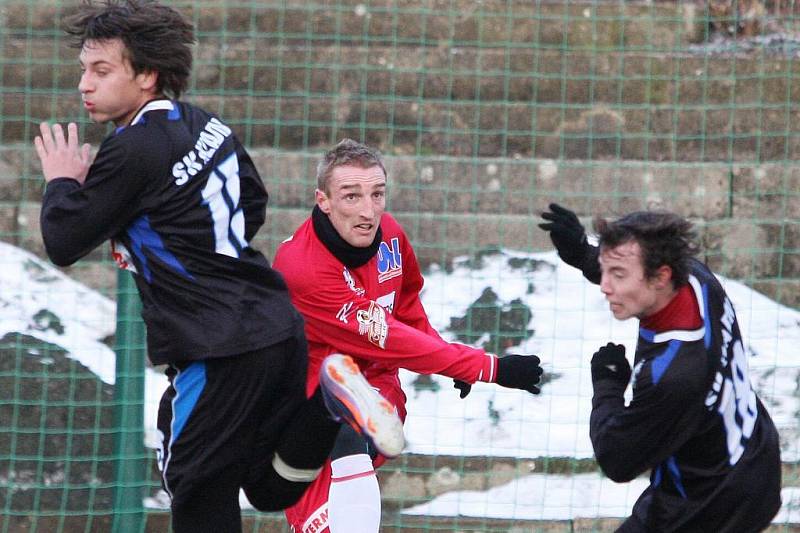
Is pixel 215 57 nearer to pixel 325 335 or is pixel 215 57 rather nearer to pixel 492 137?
pixel 492 137

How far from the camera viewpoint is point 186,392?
11.7 ft

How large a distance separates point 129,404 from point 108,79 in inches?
91.3

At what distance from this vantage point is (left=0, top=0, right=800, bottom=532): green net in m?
5.62

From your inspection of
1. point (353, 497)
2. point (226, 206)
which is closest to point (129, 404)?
point (353, 497)

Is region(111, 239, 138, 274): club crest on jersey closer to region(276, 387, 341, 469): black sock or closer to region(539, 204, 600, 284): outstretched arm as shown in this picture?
region(276, 387, 341, 469): black sock

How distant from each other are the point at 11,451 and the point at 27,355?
43 centimetres

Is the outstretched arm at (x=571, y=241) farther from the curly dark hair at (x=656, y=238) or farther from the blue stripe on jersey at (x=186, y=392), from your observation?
the blue stripe on jersey at (x=186, y=392)

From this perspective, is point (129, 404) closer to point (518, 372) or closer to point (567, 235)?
point (518, 372)

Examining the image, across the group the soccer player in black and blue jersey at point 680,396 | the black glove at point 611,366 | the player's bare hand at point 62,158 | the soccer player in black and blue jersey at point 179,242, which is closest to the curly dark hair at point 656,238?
the soccer player in black and blue jersey at point 680,396

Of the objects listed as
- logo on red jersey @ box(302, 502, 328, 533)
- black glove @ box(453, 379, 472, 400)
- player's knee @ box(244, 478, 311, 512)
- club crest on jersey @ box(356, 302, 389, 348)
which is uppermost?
club crest on jersey @ box(356, 302, 389, 348)

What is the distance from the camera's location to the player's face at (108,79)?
3.52 m

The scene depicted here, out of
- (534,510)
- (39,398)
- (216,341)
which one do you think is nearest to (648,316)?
(216,341)

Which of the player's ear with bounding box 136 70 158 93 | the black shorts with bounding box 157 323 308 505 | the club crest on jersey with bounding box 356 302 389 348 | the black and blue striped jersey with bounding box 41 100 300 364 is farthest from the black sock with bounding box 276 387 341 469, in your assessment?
the player's ear with bounding box 136 70 158 93

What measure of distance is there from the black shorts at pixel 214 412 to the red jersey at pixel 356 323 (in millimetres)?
589
